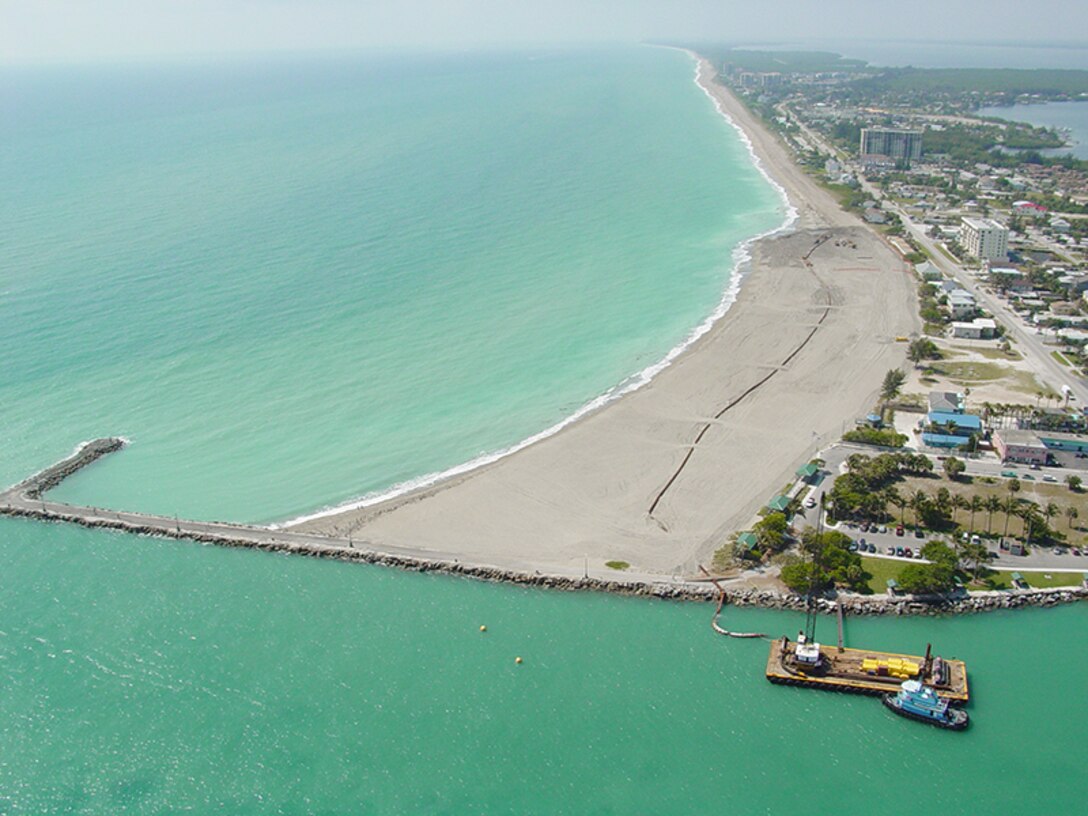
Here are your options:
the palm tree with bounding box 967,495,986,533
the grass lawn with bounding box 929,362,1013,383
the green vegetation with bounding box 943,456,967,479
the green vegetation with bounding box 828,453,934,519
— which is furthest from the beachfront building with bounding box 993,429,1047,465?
the grass lawn with bounding box 929,362,1013,383

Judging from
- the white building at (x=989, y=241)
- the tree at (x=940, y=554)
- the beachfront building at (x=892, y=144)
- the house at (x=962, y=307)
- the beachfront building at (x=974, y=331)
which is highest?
the beachfront building at (x=892, y=144)

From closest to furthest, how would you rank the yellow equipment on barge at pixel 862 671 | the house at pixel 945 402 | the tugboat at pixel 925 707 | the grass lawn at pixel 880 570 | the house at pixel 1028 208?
the tugboat at pixel 925 707 → the yellow equipment on barge at pixel 862 671 → the grass lawn at pixel 880 570 → the house at pixel 945 402 → the house at pixel 1028 208

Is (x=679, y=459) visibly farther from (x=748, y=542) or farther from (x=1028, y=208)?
(x=1028, y=208)

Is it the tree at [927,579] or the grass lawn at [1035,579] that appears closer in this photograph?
the tree at [927,579]

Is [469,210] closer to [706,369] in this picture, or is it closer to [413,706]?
[706,369]

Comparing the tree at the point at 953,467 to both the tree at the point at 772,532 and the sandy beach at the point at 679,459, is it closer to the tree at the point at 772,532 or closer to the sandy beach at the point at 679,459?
the sandy beach at the point at 679,459

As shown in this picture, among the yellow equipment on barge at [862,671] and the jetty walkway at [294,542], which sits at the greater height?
the jetty walkway at [294,542]

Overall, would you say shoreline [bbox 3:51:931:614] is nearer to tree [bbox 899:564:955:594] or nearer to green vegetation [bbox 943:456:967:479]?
tree [bbox 899:564:955:594]

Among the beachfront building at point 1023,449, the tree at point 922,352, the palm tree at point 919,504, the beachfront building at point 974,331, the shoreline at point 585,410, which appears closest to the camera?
the palm tree at point 919,504

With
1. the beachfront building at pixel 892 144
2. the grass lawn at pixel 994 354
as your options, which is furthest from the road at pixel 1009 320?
the beachfront building at pixel 892 144
